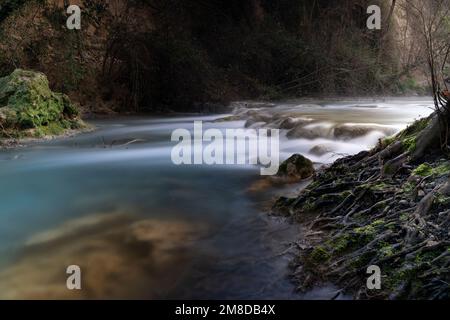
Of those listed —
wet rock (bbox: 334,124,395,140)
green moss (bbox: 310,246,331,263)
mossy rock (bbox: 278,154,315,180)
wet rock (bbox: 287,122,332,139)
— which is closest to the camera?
green moss (bbox: 310,246,331,263)

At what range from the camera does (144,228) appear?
477cm

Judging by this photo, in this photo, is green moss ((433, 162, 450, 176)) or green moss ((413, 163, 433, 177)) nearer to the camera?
green moss ((433, 162, 450, 176))

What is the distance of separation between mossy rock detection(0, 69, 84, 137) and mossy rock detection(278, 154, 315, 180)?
7161 millimetres

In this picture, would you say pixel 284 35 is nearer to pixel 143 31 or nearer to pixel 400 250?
pixel 143 31

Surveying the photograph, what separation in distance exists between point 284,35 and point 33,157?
1655 cm

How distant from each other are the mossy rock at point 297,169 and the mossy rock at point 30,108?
23.5ft

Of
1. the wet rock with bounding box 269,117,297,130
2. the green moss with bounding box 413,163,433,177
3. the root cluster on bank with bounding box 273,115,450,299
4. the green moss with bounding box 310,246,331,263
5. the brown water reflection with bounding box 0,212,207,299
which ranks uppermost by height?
the wet rock with bounding box 269,117,297,130

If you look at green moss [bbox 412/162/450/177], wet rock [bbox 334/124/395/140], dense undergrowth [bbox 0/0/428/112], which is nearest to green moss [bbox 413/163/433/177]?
green moss [bbox 412/162/450/177]

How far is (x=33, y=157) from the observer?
29.4ft

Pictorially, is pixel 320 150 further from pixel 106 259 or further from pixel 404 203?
pixel 106 259

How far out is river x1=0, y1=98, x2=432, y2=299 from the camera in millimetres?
3486

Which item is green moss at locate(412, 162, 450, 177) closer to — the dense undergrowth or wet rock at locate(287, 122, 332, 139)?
wet rock at locate(287, 122, 332, 139)

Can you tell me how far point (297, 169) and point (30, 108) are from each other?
758 cm
